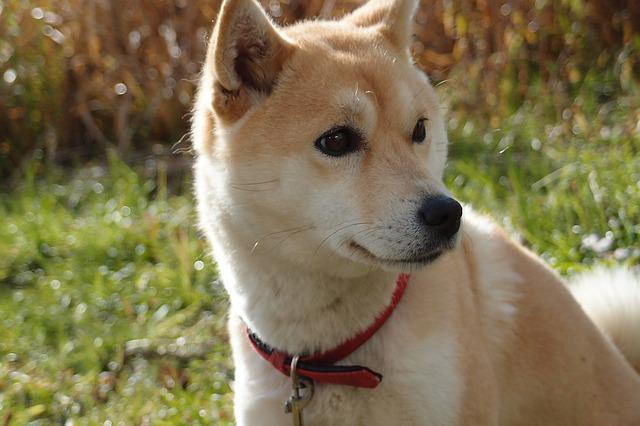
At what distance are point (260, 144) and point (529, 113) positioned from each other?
318 cm

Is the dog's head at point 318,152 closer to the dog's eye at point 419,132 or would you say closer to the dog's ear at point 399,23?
the dog's eye at point 419,132

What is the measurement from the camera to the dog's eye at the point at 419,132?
249 cm

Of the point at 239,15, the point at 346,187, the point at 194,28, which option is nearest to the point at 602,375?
the point at 346,187

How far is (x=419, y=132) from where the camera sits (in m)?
2.51

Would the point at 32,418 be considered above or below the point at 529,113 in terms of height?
below

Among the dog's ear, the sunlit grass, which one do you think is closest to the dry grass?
the sunlit grass

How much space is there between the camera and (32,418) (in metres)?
3.58

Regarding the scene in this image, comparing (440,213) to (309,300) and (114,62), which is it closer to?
(309,300)

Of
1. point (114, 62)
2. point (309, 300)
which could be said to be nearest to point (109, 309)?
point (309, 300)

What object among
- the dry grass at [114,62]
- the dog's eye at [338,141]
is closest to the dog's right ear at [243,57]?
the dog's eye at [338,141]

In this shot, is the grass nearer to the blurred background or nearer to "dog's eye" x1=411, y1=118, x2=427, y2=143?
the blurred background

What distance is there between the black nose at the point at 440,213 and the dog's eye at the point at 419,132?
0.30 metres

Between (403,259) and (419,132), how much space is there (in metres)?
0.42

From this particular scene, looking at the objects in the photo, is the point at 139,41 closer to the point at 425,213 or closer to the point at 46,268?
the point at 46,268
